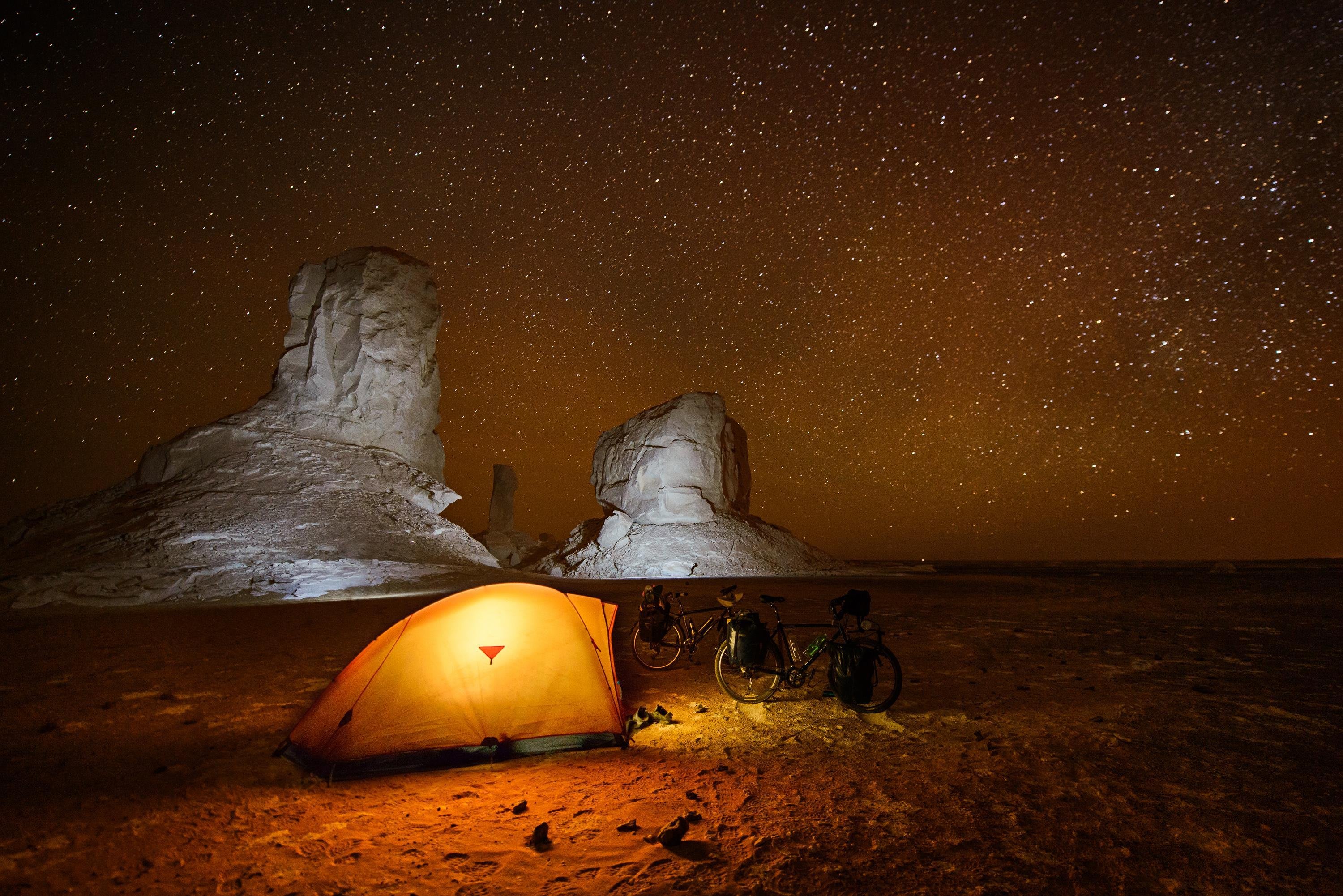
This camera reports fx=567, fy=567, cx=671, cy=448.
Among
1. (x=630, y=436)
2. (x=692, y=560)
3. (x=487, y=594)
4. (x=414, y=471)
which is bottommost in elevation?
(x=692, y=560)

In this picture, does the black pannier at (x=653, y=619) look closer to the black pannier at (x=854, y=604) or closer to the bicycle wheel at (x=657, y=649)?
the bicycle wheel at (x=657, y=649)

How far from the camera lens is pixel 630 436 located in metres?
58.2

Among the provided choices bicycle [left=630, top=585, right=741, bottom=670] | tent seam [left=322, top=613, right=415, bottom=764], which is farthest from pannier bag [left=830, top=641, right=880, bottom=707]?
tent seam [left=322, top=613, right=415, bottom=764]

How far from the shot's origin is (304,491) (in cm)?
3794

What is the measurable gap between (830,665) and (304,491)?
40.2 m

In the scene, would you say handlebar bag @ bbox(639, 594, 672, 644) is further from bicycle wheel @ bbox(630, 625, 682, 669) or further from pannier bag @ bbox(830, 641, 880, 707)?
pannier bag @ bbox(830, 641, 880, 707)

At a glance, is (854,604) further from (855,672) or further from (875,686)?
(875,686)

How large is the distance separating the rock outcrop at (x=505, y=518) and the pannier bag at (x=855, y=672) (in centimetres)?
6679

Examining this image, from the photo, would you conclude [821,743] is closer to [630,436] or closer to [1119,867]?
[1119,867]

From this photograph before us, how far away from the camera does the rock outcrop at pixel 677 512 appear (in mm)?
48094

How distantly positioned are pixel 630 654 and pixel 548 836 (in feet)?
26.0

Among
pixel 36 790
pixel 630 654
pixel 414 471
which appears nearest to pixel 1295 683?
pixel 630 654

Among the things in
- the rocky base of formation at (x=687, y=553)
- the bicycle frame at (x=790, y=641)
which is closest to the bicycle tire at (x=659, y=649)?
the bicycle frame at (x=790, y=641)

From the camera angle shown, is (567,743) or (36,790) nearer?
(36,790)
